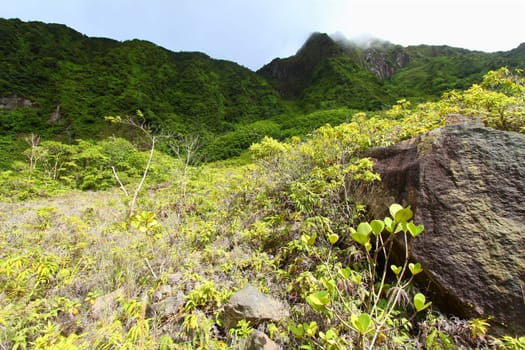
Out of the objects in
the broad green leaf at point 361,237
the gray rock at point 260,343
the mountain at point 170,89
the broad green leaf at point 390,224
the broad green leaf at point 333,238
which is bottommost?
the gray rock at point 260,343

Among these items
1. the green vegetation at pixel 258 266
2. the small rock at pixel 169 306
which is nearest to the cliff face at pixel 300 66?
the green vegetation at pixel 258 266

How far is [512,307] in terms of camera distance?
1744 millimetres

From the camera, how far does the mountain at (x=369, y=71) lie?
3841cm

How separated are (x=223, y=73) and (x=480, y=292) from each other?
60.4m

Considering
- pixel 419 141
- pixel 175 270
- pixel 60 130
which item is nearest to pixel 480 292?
pixel 419 141

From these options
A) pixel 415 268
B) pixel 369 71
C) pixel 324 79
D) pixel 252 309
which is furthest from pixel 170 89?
pixel 369 71

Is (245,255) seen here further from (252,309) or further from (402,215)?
(402,215)

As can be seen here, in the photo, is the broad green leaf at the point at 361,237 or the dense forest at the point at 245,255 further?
the dense forest at the point at 245,255

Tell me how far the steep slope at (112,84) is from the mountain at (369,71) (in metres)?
11.6

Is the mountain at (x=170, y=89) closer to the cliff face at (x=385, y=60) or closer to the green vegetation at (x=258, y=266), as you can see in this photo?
the cliff face at (x=385, y=60)

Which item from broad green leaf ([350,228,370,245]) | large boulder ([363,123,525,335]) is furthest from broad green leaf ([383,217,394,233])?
large boulder ([363,123,525,335])

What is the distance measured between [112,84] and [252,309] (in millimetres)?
47160

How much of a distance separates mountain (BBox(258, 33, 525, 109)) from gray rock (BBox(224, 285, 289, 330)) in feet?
133

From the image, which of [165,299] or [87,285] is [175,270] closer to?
[165,299]
